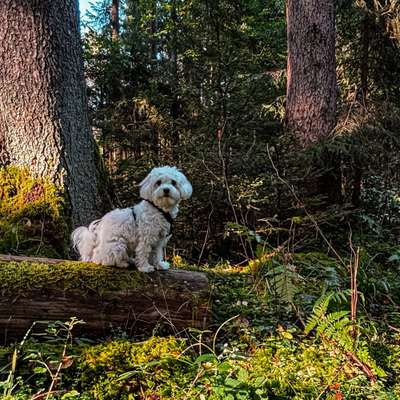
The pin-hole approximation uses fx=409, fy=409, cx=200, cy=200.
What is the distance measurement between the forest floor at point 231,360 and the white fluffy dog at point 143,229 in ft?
2.59

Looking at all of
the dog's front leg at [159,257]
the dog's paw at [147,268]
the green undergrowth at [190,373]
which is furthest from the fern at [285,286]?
the dog's paw at [147,268]

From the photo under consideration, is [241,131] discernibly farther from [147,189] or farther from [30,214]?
[30,214]

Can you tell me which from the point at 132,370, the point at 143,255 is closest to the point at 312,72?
the point at 143,255

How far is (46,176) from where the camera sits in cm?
536

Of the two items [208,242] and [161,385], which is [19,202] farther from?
[208,242]

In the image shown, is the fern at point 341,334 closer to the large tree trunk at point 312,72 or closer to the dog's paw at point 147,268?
the dog's paw at point 147,268

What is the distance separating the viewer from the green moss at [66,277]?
12.4 feet

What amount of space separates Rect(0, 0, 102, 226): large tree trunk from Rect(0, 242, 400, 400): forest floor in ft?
7.77

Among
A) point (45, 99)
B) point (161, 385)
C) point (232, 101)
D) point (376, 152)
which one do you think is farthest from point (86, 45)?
point (161, 385)

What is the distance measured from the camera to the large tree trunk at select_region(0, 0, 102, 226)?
5316 millimetres

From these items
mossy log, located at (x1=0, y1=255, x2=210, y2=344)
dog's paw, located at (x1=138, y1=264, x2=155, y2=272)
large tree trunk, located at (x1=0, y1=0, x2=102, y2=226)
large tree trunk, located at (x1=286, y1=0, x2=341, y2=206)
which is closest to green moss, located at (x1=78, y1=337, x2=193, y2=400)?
mossy log, located at (x1=0, y1=255, x2=210, y2=344)

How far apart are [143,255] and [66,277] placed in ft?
2.76

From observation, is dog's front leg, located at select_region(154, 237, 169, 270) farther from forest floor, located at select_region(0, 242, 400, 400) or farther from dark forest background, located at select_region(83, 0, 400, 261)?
dark forest background, located at select_region(83, 0, 400, 261)

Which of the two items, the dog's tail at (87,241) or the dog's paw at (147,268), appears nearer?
the dog's paw at (147,268)
